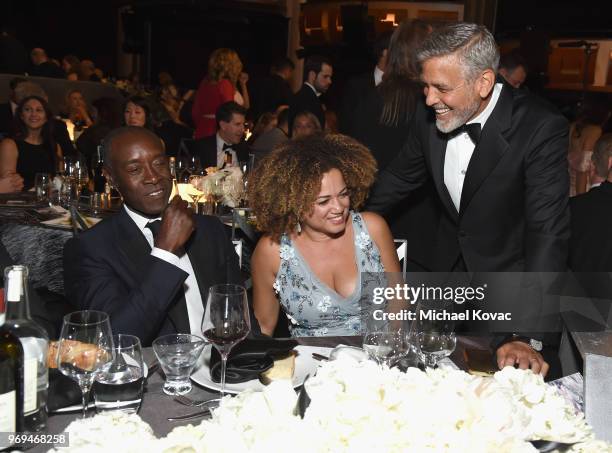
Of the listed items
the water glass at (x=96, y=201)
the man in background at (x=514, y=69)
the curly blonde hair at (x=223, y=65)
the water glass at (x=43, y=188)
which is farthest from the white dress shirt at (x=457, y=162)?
the curly blonde hair at (x=223, y=65)

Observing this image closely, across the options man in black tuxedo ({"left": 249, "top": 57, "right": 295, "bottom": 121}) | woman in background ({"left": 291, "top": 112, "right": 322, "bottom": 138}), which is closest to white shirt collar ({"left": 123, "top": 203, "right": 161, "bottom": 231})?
woman in background ({"left": 291, "top": 112, "right": 322, "bottom": 138})

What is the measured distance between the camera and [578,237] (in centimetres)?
320

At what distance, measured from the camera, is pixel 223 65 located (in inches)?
285

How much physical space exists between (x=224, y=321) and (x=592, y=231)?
2226 millimetres

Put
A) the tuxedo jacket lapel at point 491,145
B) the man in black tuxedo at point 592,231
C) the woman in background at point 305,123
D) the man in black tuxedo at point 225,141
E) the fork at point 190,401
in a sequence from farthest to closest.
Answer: the man in black tuxedo at point 225,141
the woman in background at point 305,123
the man in black tuxedo at point 592,231
the tuxedo jacket lapel at point 491,145
the fork at point 190,401

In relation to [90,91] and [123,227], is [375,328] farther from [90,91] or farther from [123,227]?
[90,91]

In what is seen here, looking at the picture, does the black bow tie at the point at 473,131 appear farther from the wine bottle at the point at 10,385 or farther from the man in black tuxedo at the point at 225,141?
the man in black tuxedo at the point at 225,141

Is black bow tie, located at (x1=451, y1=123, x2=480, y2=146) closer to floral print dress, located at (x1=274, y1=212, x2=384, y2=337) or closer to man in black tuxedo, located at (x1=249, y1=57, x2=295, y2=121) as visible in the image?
floral print dress, located at (x1=274, y1=212, x2=384, y2=337)

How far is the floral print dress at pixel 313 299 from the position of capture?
8.23 feet

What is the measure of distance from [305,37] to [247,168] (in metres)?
10.3

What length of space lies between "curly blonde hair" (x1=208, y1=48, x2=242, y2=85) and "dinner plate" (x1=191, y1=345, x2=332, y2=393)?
231 inches

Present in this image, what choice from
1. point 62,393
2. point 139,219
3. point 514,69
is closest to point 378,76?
point 514,69

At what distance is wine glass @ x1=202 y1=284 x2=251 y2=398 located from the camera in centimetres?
152

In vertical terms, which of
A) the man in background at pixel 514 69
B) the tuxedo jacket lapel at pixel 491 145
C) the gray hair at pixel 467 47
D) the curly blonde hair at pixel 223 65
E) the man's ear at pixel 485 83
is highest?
the curly blonde hair at pixel 223 65
